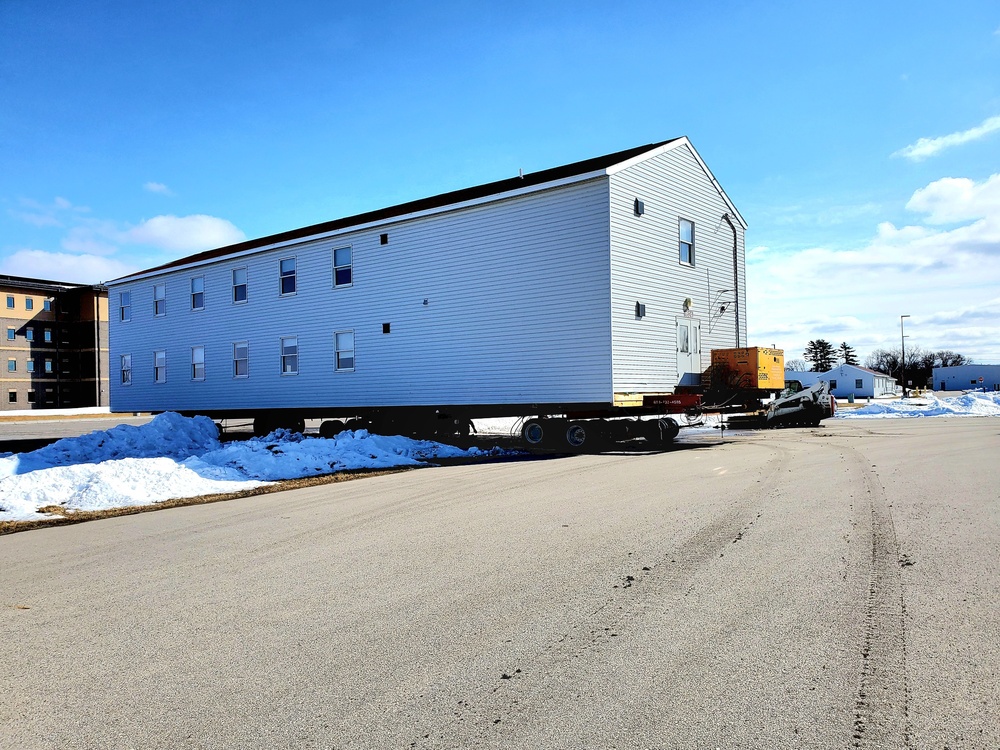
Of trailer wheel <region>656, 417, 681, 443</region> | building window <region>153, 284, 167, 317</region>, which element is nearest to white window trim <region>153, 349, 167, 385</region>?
building window <region>153, 284, 167, 317</region>

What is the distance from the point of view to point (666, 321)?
19.6 m

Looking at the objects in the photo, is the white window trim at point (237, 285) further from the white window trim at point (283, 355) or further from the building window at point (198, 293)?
the white window trim at point (283, 355)

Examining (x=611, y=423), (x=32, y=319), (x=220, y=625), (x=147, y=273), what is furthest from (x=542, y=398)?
(x=32, y=319)

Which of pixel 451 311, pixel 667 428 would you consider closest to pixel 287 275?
pixel 451 311

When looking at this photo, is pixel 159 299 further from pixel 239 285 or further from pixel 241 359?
pixel 241 359

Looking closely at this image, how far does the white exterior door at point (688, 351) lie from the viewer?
2009 cm

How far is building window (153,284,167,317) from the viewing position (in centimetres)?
2930

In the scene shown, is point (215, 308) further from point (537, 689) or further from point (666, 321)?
point (537, 689)

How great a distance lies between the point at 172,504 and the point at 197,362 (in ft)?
60.5

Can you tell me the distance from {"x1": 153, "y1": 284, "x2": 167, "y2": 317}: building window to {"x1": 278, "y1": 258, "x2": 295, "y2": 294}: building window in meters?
7.34

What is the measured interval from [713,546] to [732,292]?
17132 millimetres

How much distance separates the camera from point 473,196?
20.7m

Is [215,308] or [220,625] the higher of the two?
[215,308]

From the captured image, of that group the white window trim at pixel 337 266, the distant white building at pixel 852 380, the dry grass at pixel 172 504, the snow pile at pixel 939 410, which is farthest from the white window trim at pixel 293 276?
the distant white building at pixel 852 380
